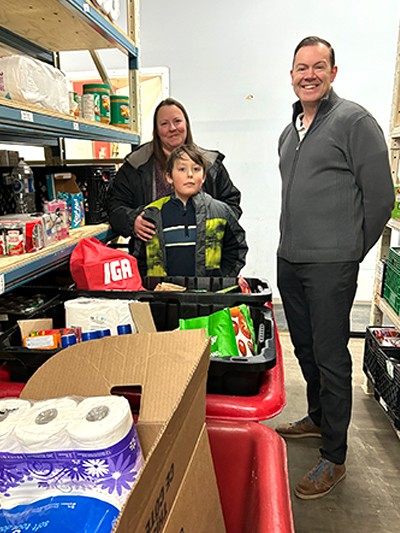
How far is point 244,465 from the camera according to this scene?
927mm

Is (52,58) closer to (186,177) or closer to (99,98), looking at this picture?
(99,98)

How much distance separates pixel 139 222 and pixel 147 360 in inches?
45.9

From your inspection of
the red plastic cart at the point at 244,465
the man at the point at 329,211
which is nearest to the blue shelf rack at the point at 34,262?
the red plastic cart at the point at 244,465

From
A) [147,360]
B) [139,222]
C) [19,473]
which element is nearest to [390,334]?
[139,222]

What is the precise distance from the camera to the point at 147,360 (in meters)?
0.82

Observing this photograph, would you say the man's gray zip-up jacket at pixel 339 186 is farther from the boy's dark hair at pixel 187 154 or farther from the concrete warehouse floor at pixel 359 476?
the concrete warehouse floor at pixel 359 476

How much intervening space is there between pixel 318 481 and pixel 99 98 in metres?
1.95

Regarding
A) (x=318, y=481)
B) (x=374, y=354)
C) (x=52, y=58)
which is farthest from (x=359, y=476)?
(x=52, y=58)

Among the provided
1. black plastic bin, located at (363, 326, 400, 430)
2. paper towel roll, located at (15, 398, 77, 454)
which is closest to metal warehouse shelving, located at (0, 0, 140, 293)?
paper towel roll, located at (15, 398, 77, 454)

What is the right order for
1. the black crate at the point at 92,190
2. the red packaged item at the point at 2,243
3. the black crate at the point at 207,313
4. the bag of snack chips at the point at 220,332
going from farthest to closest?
the black crate at the point at 92,190 < the red packaged item at the point at 2,243 < the bag of snack chips at the point at 220,332 < the black crate at the point at 207,313

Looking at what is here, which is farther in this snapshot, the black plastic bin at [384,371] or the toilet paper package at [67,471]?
the black plastic bin at [384,371]

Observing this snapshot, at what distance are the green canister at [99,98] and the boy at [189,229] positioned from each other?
45 centimetres

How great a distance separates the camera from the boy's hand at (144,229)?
1.88 m

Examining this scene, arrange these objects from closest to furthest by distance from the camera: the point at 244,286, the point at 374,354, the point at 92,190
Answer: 1. the point at 244,286
2. the point at 92,190
3. the point at 374,354
